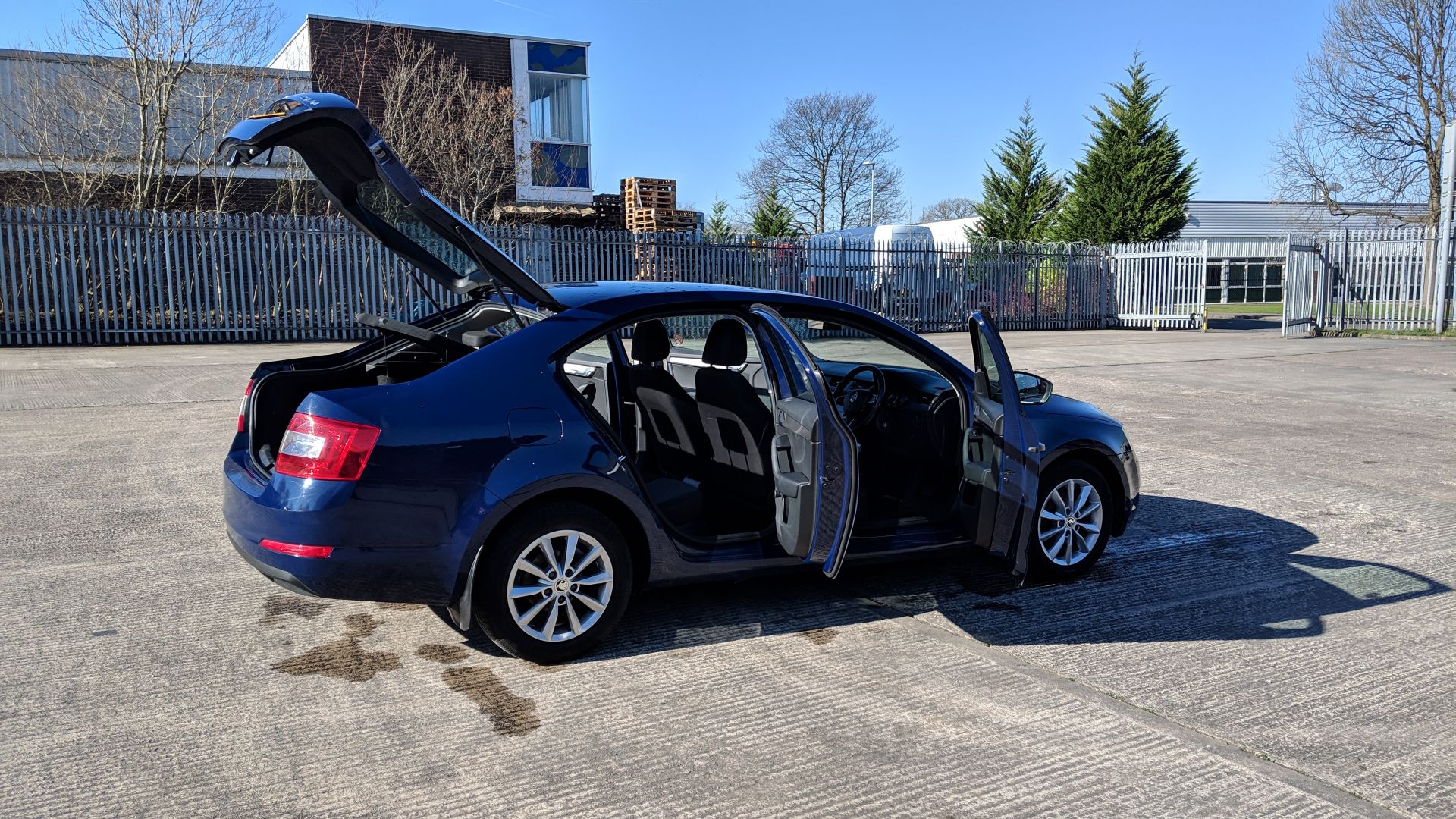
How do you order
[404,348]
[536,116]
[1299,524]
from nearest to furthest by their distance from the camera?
1. [404,348]
2. [1299,524]
3. [536,116]

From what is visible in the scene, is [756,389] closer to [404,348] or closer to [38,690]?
→ [404,348]

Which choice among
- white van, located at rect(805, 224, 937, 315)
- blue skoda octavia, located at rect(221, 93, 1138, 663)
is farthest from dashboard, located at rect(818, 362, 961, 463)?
white van, located at rect(805, 224, 937, 315)

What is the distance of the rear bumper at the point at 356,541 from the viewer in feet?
12.1

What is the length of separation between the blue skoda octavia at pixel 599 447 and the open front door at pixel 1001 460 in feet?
0.03

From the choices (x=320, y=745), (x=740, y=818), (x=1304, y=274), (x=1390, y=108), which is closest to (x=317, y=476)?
(x=320, y=745)

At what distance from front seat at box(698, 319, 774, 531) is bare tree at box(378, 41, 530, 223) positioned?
23131 millimetres

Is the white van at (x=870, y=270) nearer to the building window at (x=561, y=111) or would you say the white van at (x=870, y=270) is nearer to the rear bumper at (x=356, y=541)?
the building window at (x=561, y=111)

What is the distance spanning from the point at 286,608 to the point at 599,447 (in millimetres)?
1776

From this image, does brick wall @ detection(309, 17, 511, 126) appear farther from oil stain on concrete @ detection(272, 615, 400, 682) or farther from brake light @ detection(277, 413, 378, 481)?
brake light @ detection(277, 413, 378, 481)

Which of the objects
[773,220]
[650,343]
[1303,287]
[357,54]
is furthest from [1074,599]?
[773,220]

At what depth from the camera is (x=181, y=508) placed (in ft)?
21.8

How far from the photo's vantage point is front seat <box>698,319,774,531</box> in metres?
4.61

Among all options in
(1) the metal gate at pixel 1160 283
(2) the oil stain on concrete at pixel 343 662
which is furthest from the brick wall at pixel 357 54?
(2) the oil stain on concrete at pixel 343 662

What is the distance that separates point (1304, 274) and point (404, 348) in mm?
24541
